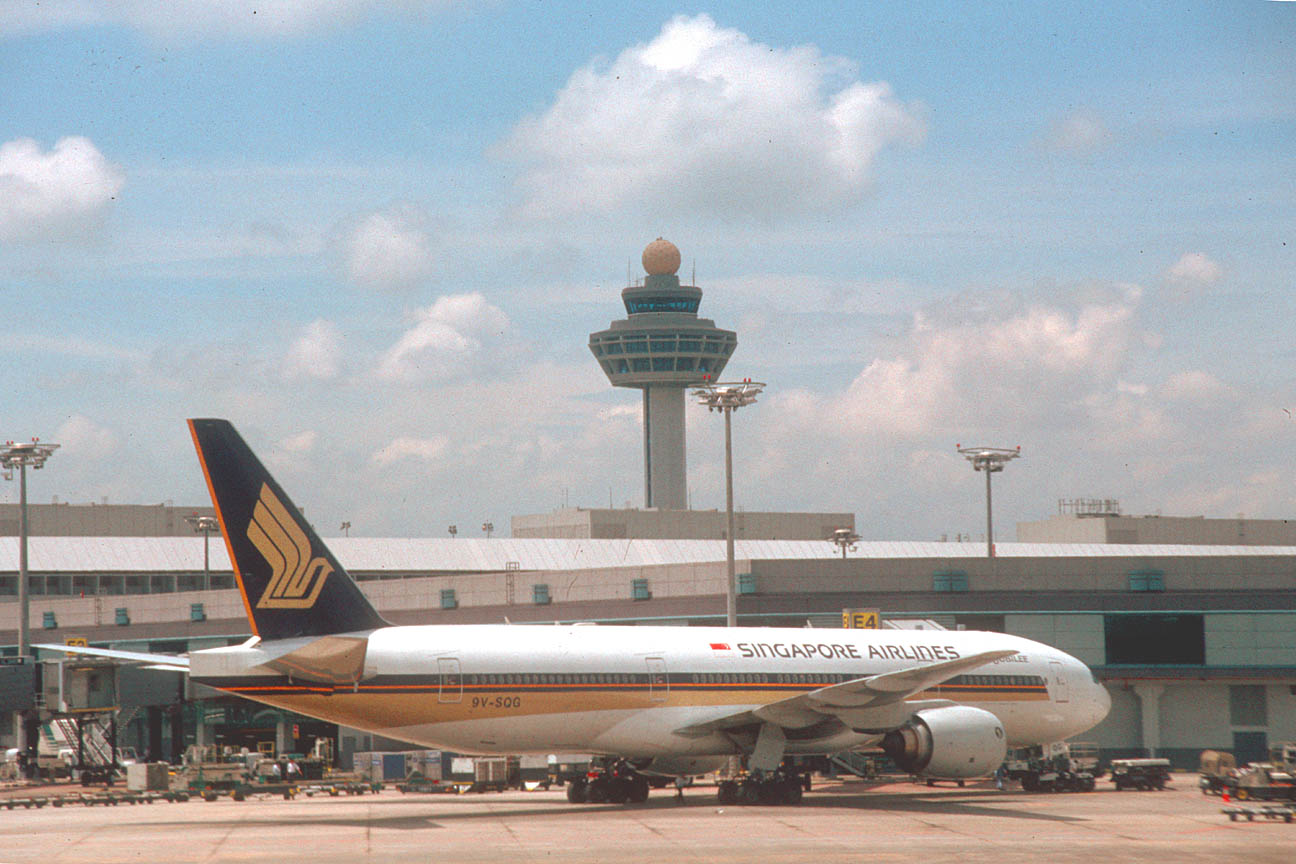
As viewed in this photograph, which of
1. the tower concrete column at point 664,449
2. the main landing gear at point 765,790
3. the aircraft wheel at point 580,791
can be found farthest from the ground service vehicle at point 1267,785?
the tower concrete column at point 664,449

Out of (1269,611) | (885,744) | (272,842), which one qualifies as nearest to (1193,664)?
(1269,611)

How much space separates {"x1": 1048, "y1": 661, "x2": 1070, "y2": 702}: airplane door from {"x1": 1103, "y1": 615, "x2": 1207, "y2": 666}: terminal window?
1358 centimetres

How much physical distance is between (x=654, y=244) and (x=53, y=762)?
128720 mm

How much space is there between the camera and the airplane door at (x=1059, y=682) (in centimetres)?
3981

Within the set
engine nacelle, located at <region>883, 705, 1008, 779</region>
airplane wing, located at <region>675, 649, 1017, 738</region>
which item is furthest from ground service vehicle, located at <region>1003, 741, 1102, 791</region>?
airplane wing, located at <region>675, 649, 1017, 738</region>

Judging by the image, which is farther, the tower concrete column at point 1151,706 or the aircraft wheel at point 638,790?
the tower concrete column at point 1151,706

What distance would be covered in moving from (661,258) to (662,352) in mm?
11109

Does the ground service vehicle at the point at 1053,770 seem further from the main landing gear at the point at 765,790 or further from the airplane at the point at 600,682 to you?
the main landing gear at the point at 765,790

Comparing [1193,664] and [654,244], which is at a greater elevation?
[654,244]

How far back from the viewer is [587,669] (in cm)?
3294

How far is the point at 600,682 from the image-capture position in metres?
33.0

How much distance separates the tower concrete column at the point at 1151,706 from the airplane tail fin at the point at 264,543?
32.3 m

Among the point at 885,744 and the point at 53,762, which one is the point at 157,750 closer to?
the point at 53,762

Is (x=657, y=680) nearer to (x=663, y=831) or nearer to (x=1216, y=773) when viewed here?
(x=663, y=831)
